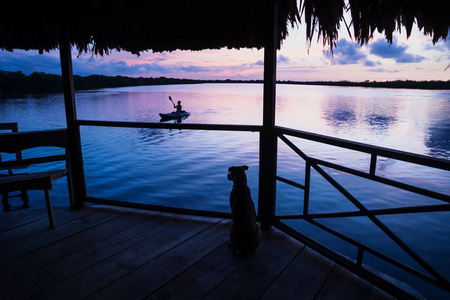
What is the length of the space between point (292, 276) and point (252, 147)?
14.9 m

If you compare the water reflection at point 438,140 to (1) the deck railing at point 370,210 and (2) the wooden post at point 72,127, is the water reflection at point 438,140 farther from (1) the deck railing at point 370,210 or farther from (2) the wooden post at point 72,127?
(2) the wooden post at point 72,127

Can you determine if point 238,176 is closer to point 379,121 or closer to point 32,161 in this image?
point 32,161

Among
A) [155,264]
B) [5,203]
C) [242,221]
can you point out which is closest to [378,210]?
[242,221]

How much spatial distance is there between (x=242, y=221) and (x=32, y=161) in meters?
2.65

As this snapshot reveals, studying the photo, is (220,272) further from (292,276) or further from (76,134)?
(76,134)

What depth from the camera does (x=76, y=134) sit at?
3293mm

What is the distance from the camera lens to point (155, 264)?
2.22 meters

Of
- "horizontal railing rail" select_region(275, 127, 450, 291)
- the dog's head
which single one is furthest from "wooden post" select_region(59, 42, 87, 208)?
"horizontal railing rail" select_region(275, 127, 450, 291)

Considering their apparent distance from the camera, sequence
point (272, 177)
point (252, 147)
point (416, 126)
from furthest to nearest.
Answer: point (416, 126)
point (252, 147)
point (272, 177)

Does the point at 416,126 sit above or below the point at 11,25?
below

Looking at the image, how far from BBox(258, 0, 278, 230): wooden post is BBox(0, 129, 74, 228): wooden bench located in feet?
7.15

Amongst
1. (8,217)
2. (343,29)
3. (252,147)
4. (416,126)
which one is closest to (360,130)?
Answer: (416,126)

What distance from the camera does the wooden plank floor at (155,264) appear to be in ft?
6.29

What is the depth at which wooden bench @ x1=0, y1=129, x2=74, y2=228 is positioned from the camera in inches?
105
